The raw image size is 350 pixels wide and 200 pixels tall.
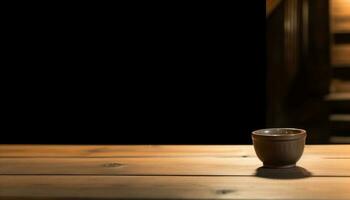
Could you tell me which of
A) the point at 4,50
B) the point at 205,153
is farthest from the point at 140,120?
the point at 205,153

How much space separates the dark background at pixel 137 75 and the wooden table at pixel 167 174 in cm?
187

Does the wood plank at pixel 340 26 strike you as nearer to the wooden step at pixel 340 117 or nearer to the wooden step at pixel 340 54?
the wooden step at pixel 340 54

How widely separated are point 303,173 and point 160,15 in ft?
8.06

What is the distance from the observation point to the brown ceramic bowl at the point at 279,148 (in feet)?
4.48

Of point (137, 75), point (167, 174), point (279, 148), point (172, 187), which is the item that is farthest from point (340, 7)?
point (172, 187)

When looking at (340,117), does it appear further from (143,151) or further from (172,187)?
(172,187)

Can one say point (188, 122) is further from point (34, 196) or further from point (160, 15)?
point (34, 196)

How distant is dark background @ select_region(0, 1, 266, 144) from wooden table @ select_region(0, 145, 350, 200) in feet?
6.14

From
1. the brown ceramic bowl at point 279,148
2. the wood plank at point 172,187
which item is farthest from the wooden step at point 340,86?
the wood plank at point 172,187

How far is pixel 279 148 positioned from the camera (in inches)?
54.1

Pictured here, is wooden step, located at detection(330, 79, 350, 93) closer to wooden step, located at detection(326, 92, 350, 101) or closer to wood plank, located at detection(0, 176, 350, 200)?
wooden step, located at detection(326, 92, 350, 101)

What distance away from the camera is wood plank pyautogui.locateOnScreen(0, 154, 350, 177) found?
Answer: 140cm

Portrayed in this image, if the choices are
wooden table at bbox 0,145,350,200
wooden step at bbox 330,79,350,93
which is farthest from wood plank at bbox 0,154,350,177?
wooden step at bbox 330,79,350,93

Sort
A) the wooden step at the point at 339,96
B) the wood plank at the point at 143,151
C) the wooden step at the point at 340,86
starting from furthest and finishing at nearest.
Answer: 1. the wooden step at the point at 340,86
2. the wooden step at the point at 339,96
3. the wood plank at the point at 143,151
